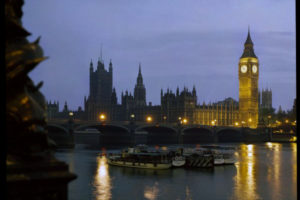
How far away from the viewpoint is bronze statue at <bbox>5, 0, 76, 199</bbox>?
493cm

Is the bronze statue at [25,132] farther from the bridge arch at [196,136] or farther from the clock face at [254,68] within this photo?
the clock face at [254,68]

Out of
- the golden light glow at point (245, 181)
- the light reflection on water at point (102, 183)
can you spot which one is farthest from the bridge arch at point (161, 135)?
the light reflection on water at point (102, 183)

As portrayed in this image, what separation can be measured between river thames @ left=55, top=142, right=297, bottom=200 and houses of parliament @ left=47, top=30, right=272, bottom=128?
7351 centimetres

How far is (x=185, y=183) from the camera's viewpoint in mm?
34406

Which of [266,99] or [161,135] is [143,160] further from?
[266,99]

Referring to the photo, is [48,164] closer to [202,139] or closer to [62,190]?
[62,190]

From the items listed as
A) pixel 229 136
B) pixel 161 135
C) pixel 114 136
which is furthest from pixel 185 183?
pixel 229 136

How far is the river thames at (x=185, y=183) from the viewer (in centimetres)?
2883

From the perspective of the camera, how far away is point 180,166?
4650cm

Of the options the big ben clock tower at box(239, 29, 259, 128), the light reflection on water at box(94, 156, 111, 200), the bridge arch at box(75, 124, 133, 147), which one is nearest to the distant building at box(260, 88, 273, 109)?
the big ben clock tower at box(239, 29, 259, 128)

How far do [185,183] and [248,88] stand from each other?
123 m

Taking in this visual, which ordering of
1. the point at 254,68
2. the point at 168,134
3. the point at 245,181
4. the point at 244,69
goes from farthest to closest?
the point at 244,69
the point at 254,68
the point at 168,134
the point at 245,181

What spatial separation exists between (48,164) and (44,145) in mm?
269

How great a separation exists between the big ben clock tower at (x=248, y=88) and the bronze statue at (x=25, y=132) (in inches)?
5746
